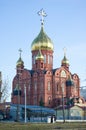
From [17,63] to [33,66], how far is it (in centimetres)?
552

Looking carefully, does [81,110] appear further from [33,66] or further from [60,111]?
[33,66]

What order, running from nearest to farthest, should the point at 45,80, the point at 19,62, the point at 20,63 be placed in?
the point at 45,80
the point at 20,63
the point at 19,62

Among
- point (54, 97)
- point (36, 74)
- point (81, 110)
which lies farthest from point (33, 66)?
point (81, 110)

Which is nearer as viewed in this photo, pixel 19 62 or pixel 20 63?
pixel 20 63

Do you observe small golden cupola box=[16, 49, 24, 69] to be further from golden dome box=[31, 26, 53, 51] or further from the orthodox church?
golden dome box=[31, 26, 53, 51]

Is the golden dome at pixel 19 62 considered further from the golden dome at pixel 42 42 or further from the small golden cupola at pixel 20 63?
the golden dome at pixel 42 42

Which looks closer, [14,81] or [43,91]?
[43,91]

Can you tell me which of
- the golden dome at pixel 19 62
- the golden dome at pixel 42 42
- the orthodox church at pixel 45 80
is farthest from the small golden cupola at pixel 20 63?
the golden dome at pixel 42 42

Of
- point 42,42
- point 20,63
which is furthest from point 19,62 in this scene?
point 42,42

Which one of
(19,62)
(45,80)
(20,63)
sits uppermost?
(19,62)

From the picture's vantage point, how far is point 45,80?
2768 inches

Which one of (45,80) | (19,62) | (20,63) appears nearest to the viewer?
(45,80)

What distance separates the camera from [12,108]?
6506cm

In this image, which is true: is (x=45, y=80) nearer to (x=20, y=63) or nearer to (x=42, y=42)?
(x=42, y=42)
